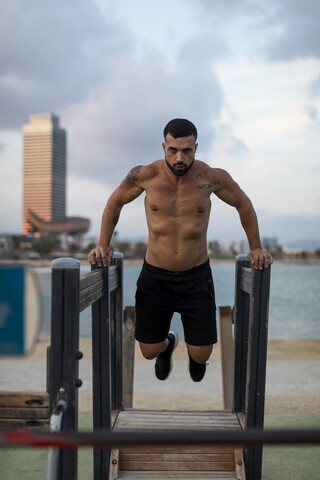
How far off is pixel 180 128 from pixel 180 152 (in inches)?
5.6

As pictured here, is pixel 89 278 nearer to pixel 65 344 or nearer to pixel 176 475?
pixel 65 344

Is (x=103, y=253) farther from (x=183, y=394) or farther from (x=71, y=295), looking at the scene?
(x=183, y=394)

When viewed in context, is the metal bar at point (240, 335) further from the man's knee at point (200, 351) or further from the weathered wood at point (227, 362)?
the weathered wood at point (227, 362)

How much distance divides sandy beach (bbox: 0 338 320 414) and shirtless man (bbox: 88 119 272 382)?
2.36m

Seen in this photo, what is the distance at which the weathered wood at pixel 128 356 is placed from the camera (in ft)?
14.1

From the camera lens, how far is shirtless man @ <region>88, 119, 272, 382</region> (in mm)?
3244

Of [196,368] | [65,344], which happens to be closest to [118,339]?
[196,368]

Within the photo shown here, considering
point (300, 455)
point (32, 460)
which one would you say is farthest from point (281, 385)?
point (32, 460)

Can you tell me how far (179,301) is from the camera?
367 centimetres

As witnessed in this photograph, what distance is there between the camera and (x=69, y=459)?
2068mm

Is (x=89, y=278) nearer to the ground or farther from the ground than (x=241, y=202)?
nearer to the ground

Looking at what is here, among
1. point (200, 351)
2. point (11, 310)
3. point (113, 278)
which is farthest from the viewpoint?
point (200, 351)

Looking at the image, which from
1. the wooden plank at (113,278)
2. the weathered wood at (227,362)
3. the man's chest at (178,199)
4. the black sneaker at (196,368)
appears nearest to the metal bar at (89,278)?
the wooden plank at (113,278)

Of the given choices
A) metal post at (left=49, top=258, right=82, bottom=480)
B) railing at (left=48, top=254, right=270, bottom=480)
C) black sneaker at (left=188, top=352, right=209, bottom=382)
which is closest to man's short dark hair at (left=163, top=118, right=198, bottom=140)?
railing at (left=48, top=254, right=270, bottom=480)
